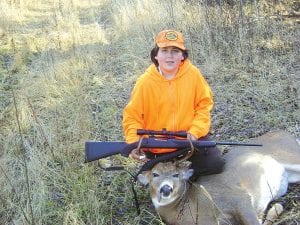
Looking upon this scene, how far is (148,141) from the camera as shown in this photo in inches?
159

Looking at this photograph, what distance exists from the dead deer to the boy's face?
2.62 ft

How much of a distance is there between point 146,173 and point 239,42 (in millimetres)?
3003

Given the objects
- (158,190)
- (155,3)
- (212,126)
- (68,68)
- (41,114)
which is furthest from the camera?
(155,3)

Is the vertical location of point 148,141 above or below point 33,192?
above

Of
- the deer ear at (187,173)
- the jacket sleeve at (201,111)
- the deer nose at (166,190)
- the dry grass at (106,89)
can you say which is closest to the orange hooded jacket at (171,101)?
the jacket sleeve at (201,111)

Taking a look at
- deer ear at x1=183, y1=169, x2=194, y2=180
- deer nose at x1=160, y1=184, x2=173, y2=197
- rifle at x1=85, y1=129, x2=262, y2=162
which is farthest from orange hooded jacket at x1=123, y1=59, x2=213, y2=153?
deer nose at x1=160, y1=184, x2=173, y2=197

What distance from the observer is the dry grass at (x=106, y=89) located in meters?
4.38

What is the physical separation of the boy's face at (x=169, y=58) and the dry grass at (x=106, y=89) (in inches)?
45.5

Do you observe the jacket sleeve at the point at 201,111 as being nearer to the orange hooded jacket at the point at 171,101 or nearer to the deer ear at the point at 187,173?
the orange hooded jacket at the point at 171,101

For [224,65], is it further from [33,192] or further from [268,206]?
[33,192]

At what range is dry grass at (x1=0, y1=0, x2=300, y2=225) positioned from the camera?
4.38m

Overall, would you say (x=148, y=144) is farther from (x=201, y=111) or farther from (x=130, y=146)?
(x=201, y=111)

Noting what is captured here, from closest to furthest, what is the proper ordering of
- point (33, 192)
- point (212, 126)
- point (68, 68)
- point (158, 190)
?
1. point (158, 190)
2. point (33, 192)
3. point (212, 126)
4. point (68, 68)

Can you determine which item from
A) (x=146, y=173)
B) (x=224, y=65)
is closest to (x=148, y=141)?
(x=146, y=173)
